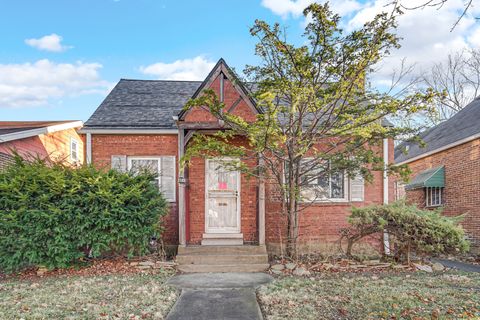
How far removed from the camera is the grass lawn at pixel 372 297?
4277 millimetres

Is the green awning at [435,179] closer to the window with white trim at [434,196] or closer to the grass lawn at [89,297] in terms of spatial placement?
the window with white trim at [434,196]

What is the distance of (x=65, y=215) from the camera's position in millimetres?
6793

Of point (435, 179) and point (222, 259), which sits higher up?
point (435, 179)

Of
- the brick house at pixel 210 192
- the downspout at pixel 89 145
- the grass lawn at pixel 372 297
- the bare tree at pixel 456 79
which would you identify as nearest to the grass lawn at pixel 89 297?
the grass lawn at pixel 372 297

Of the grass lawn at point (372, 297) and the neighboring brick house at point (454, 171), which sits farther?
the neighboring brick house at point (454, 171)

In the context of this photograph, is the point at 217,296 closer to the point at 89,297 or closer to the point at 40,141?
the point at 89,297

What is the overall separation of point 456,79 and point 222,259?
80.9 ft

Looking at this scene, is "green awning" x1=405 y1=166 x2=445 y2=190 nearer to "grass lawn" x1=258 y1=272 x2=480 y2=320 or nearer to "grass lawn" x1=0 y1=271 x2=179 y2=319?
"grass lawn" x1=258 y1=272 x2=480 y2=320

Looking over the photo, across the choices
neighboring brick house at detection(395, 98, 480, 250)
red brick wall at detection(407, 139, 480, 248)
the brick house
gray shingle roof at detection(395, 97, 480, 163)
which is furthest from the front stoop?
red brick wall at detection(407, 139, 480, 248)

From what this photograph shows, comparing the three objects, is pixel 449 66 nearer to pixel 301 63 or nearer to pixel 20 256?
pixel 301 63

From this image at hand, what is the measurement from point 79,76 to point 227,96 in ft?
65.9

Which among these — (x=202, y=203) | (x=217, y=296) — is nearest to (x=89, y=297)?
(x=217, y=296)

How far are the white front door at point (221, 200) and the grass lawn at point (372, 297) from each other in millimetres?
2828

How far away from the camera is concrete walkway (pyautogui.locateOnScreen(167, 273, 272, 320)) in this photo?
4.41 m
